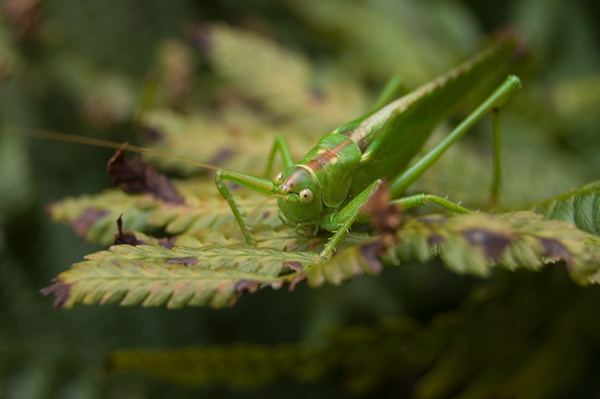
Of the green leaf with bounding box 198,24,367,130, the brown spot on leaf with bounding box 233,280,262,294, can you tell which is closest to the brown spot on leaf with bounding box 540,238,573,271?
the brown spot on leaf with bounding box 233,280,262,294

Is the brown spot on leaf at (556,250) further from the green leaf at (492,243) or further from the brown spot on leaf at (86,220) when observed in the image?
the brown spot on leaf at (86,220)

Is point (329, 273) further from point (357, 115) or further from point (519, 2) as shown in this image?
point (519, 2)

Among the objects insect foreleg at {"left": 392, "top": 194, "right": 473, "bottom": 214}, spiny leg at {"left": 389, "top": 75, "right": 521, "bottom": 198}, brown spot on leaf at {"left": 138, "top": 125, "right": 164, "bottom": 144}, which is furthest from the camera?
brown spot on leaf at {"left": 138, "top": 125, "right": 164, "bottom": 144}

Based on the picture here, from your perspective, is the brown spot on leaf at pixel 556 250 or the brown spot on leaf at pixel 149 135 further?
the brown spot on leaf at pixel 149 135

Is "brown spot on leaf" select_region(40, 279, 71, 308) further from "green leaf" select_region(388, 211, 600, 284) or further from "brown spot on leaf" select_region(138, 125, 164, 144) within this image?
"brown spot on leaf" select_region(138, 125, 164, 144)

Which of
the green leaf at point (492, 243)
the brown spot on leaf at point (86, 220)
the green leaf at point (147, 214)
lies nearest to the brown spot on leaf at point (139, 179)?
the green leaf at point (147, 214)
